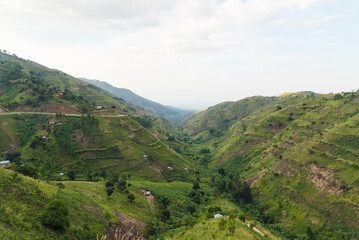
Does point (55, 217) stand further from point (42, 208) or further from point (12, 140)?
point (12, 140)

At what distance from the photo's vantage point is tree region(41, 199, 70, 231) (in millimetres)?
Answer: 27656

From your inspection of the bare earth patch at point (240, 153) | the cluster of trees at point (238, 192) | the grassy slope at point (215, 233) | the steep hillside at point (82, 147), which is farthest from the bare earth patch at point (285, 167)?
the steep hillside at point (82, 147)

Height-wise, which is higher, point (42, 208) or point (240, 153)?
point (240, 153)

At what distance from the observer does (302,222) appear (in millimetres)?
49938

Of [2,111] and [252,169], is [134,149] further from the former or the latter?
[2,111]

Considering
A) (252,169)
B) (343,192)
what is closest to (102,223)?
(343,192)

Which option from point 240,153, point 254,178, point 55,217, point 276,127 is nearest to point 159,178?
point 254,178

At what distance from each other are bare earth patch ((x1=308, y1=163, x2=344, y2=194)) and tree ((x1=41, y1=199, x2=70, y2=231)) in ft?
219

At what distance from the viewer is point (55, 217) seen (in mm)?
28031

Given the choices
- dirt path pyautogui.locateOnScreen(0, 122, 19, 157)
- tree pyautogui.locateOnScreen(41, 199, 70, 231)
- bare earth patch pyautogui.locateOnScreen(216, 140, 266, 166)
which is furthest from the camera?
bare earth patch pyautogui.locateOnScreen(216, 140, 266, 166)

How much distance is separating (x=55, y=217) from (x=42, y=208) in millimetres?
4496

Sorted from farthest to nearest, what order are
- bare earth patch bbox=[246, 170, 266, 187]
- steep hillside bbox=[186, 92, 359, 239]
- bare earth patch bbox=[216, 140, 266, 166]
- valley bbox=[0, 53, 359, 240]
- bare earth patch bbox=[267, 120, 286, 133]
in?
bare earth patch bbox=[216, 140, 266, 166] → bare earth patch bbox=[267, 120, 286, 133] → bare earth patch bbox=[246, 170, 266, 187] → steep hillside bbox=[186, 92, 359, 239] → valley bbox=[0, 53, 359, 240]

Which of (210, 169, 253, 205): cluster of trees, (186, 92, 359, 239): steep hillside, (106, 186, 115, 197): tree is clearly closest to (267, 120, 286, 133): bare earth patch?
(186, 92, 359, 239): steep hillside

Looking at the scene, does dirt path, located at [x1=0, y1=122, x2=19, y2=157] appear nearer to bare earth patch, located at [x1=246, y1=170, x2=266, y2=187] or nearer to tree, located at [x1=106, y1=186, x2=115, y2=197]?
tree, located at [x1=106, y1=186, x2=115, y2=197]
